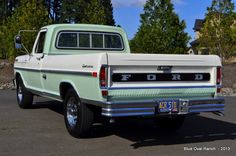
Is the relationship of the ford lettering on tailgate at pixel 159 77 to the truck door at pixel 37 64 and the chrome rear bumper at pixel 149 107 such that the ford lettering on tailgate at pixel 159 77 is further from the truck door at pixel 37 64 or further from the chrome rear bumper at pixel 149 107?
the truck door at pixel 37 64

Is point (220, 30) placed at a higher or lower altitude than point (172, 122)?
higher

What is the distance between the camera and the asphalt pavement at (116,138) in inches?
264

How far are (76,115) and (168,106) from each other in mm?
1702

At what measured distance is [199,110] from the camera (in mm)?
7039

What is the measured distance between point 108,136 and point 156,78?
1.57 m

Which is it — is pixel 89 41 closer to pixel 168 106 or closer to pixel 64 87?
pixel 64 87

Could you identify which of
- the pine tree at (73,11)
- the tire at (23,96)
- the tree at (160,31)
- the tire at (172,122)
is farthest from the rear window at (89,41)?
the pine tree at (73,11)

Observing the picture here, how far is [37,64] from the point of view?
30.4 ft

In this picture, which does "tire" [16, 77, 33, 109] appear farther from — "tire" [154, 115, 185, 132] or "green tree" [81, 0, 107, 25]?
"green tree" [81, 0, 107, 25]

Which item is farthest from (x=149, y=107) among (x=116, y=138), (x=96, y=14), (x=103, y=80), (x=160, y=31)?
(x=96, y=14)

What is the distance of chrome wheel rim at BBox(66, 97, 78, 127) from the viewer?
24.7ft

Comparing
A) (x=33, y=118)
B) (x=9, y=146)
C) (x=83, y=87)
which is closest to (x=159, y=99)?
(x=83, y=87)

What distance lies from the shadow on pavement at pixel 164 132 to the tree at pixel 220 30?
52.5 ft

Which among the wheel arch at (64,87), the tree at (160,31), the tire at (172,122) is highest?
the tree at (160,31)
